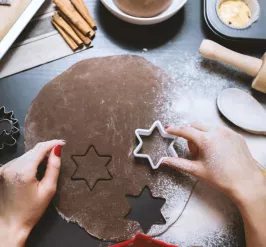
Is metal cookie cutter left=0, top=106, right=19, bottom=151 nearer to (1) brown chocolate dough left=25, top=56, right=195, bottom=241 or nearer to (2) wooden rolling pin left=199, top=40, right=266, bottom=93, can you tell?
(1) brown chocolate dough left=25, top=56, right=195, bottom=241

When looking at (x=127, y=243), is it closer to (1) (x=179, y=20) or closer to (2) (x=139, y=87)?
(2) (x=139, y=87)

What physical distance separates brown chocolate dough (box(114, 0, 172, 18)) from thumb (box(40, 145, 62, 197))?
366 millimetres

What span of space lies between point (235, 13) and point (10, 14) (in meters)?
0.55

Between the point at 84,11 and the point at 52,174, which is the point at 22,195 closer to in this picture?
the point at 52,174

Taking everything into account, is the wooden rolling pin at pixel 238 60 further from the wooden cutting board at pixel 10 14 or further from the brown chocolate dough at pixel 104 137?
the wooden cutting board at pixel 10 14

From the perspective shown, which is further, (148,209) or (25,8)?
(25,8)

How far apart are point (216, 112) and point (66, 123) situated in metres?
0.36

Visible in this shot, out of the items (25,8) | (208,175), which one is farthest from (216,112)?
(25,8)

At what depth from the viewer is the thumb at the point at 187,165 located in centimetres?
85

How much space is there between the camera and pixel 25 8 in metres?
0.99

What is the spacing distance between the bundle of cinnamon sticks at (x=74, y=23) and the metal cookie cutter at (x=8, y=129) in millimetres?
230

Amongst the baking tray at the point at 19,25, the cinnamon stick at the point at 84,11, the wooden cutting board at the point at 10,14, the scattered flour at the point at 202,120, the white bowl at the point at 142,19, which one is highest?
the wooden cutting board at the point at 10,14

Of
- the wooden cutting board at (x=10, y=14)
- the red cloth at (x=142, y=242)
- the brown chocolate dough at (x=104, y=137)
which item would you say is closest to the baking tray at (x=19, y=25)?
the wooden cutting board at (x=10, y=14)

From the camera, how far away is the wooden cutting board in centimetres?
96
